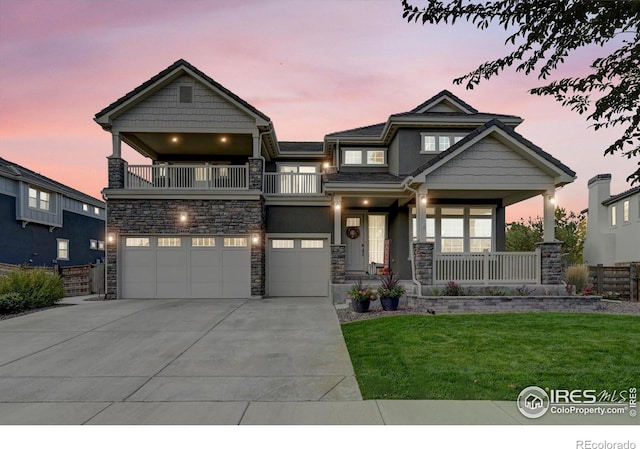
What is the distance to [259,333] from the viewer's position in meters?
8.55

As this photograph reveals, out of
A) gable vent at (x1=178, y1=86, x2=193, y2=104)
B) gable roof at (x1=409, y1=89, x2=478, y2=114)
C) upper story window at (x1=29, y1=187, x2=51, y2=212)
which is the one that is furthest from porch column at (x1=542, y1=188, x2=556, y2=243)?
upper story window at (x1=29, y1=187, x2=51, y2=212)

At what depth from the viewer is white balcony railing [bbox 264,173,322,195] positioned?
51.8 ft

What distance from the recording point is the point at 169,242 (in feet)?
48.2

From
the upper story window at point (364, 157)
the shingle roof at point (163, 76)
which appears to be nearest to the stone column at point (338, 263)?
the upper story window at point (364, 157)

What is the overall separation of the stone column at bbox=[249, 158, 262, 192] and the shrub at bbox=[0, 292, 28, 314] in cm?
833

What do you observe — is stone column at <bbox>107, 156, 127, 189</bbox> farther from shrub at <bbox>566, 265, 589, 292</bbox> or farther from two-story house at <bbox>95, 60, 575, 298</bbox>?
shrub at <bbox>566, 265, 589, 292</bbox>

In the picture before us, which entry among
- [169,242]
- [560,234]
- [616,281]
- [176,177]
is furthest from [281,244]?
[560,234]

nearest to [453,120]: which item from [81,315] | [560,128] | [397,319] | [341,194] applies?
[341,194]

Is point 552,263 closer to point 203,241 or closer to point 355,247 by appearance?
point 355,247

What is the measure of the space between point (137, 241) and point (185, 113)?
5.43 metres

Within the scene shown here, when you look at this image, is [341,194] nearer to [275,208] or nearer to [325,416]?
[275,208]

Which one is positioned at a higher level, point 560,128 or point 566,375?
point 560,128

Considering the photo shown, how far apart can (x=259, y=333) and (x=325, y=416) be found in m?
4.61

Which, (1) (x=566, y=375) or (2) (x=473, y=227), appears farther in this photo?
(2) (x=473, y=227)
